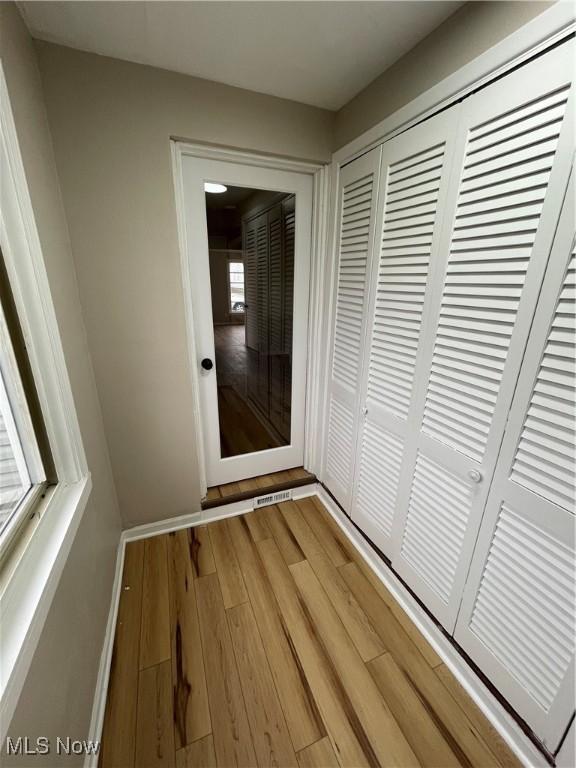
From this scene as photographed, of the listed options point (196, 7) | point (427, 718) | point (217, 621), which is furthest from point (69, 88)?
point (427, 718)

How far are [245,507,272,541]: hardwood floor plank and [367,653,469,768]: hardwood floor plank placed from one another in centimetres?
79

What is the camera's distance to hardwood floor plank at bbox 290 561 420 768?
0.99 meters

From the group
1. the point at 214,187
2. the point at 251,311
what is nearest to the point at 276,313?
the point at 251,311

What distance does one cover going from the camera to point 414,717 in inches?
41.7

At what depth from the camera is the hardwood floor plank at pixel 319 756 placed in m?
0.95

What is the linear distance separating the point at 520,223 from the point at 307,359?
51.8 inches

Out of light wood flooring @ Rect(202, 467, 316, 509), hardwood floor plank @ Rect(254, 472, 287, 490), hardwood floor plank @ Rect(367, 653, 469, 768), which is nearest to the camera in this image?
hardwood floor plank @ Rect(367, 653, 469, 768)

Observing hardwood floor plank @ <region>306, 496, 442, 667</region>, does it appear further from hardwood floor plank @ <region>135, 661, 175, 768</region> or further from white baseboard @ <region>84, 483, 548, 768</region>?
hardwood floor plank @ <region>135, 661, 175, 768</region>

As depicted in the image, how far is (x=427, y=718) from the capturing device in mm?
1058

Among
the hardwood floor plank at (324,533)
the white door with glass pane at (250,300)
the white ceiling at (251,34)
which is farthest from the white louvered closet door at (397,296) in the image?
the white door with glass pane at (250,300)

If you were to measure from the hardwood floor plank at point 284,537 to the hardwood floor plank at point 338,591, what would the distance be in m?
0.03

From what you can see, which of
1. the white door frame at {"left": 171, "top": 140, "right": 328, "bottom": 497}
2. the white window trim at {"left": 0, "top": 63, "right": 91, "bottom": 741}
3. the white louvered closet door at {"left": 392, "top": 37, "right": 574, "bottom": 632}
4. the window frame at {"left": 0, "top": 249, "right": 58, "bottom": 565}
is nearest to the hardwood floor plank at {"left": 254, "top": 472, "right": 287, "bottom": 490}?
the white door frame at {"left": 171, "top": 140, "right": 328, "bottom": 497}

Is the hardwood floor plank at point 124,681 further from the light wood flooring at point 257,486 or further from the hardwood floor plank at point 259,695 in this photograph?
the light wood flooring at point 257,486

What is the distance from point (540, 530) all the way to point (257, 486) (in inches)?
59.7
